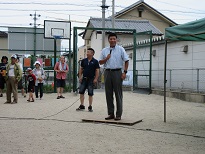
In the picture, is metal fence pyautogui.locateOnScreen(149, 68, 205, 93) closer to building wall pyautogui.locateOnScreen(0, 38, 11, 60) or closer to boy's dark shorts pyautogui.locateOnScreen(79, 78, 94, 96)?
boy's dark shorts pyautogui.locateOnScreen(79, 78, 94, 96)

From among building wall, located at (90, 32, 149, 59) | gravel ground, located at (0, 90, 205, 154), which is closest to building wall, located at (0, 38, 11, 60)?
building wall, located at (90, 32, 149, 59)

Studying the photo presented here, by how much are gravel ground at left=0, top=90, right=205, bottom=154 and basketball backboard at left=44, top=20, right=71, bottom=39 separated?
29.5ft

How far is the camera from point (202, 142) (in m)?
6.88

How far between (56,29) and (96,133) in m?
12.9

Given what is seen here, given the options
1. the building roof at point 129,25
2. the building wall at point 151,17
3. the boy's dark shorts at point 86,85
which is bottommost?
the boy's dark shorts at point 86,85

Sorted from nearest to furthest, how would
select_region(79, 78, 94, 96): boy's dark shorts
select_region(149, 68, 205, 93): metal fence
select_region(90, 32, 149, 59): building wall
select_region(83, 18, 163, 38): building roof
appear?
select_region(79, 78, 94, 96): boy's dark shorts → select_region(149, 68, 205, 93): metal fence → select_region(90, 32, 149, 59): building wall → select_region(83, 18, 163, 38): building roof

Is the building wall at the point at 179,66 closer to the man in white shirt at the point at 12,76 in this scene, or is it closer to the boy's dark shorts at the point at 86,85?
the boy's dark shorts at the point at 86,85

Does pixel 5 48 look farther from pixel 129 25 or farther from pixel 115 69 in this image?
pixel 115 69

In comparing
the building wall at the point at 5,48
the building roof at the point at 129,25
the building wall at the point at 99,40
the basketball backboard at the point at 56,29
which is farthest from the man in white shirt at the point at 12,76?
the building roof at the point at 129,25

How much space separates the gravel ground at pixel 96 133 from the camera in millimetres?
6266

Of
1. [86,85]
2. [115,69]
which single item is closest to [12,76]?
[86,85]

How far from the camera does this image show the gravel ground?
6.27 metres

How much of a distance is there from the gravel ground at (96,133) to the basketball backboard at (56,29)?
8.99m

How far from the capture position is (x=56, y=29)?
1986 centimetres
